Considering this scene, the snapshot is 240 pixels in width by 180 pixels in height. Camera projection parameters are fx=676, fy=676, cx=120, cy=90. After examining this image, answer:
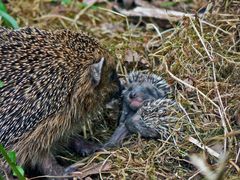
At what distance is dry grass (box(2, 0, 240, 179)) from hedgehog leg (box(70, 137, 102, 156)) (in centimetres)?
21

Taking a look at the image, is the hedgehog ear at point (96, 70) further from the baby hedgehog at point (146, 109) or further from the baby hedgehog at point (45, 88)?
the baby hedgehog at point (146, 109)

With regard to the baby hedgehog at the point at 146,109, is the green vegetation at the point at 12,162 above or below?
above

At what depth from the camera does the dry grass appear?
566cm

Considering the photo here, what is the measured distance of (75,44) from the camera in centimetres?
601

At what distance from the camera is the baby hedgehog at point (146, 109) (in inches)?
235

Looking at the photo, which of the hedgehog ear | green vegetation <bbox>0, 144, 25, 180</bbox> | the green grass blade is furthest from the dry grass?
the green grass blade

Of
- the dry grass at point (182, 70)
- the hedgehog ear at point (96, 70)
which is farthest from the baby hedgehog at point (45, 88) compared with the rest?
the dry grass at point (182, 70)

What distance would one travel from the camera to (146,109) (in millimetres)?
6062

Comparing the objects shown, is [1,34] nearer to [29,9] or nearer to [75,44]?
[75,44]

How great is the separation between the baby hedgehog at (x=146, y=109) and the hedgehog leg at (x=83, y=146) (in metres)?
0.15

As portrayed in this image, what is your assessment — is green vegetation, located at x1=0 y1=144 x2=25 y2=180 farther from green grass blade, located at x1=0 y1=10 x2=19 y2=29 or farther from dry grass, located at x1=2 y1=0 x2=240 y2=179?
green grass blade, located at x1=0 y1=10 x2=19 y2=29

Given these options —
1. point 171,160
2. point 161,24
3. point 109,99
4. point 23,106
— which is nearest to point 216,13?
point 161,24

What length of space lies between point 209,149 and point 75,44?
151 centimetres

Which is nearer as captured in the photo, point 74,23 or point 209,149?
point 209,149
